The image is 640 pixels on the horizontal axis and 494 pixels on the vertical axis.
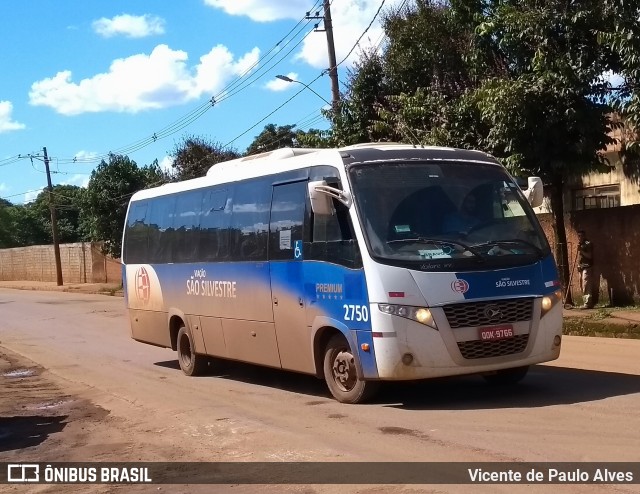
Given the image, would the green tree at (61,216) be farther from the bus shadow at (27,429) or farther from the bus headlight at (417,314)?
the bus headlight at (417,314)

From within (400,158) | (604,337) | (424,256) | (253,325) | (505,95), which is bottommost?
(604,337)

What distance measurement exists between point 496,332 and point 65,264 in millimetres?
52952

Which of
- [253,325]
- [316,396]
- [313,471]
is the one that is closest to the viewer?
[313,471]

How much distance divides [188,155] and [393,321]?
143 ft

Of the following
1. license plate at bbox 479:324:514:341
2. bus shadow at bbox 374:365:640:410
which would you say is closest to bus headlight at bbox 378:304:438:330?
license plate at bbox 479:324:514:341

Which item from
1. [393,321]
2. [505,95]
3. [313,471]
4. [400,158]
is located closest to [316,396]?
[393,321]

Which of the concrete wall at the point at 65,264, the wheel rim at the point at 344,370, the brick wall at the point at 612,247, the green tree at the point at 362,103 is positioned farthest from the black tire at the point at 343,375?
the concrete wall at the point at 65,264

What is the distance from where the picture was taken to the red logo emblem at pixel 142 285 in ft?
51.6

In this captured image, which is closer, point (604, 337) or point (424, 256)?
point (424, 256)

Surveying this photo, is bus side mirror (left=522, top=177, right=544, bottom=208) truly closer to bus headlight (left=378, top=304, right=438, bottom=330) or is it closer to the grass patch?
bus headlight (left=378, top=304, right=438, bottom=330)

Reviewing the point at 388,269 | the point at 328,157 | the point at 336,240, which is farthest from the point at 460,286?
the point at 328,157

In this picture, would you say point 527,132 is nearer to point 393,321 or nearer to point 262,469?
point 393,321

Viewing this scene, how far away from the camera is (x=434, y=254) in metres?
9.38

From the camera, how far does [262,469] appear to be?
758 centimetres
